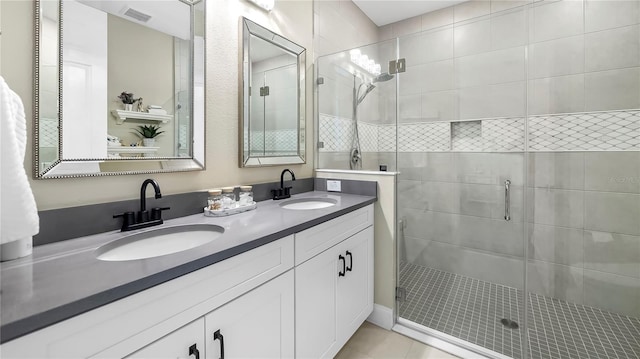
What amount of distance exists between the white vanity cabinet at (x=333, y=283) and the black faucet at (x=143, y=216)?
0.63 meters

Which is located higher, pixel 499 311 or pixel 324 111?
pixel 324 111

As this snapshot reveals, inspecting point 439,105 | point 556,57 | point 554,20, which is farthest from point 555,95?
point 439,105

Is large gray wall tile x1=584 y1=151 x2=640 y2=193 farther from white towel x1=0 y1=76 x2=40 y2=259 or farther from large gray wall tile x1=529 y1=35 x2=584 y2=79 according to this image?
white towel x1=0 y1=76 x2=40 y2=259

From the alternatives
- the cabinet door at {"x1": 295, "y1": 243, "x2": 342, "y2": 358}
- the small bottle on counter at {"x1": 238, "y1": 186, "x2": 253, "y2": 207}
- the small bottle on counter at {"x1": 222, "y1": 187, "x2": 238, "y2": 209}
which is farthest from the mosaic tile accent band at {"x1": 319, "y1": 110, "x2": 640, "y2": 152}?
the cabinet door at {"x1": 295, "y1": 243, "x2": 342, "y2": 358}

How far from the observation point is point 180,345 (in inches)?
30.6

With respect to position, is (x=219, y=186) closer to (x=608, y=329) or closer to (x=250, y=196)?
(x=250, y=196)

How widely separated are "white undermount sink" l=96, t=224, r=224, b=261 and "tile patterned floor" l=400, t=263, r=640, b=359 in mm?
1448

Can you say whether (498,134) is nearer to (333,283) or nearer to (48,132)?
(333,283)

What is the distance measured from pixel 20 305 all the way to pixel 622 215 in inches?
112

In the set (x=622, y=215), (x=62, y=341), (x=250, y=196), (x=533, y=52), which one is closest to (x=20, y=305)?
(x=62, y=341)

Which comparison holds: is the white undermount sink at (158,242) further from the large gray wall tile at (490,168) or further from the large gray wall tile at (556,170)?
the large gray wall tile at (556,170)

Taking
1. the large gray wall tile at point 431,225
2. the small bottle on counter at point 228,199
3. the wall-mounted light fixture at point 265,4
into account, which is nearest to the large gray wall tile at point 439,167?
the large gray wall tile at point 431,225

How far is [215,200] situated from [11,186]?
2.47ft

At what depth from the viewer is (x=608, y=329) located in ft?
5.72
